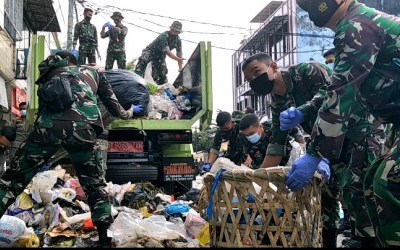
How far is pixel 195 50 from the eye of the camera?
650cm

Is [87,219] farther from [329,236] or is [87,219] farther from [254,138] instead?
[329,236]

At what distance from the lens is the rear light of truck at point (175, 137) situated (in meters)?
5.83

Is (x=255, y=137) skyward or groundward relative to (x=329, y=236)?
skyward

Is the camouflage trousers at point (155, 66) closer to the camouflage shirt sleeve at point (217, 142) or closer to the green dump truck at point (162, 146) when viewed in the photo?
the green dump truck at point (162, 146)

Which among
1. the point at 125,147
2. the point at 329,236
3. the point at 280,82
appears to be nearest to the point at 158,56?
the point at 125,147

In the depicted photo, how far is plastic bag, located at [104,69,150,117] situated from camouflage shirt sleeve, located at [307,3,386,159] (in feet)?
12.4

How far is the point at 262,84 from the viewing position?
3307 mm

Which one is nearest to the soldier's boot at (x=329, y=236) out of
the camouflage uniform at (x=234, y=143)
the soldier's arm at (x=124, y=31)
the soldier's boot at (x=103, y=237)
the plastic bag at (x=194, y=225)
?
the plastic bag at (x=194, y=225)

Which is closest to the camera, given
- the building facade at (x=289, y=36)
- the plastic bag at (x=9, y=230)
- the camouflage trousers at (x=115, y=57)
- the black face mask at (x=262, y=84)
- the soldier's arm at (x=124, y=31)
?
the black face mask at (x=262, y=84)

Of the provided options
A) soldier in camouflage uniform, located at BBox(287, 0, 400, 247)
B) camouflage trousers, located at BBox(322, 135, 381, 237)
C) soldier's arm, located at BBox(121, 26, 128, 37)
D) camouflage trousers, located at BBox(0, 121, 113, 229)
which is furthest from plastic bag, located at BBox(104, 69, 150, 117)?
soldier in camouflage uniform, located at BBox(287, 0, 400, 247)

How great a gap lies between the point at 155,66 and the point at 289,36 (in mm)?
17425

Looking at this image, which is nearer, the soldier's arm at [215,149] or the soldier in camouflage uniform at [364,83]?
the soldier in camouflage uniform at [364,83]

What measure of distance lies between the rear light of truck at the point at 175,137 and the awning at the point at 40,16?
12795 mm

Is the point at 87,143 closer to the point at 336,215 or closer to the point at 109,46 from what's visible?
the point at 336,215
